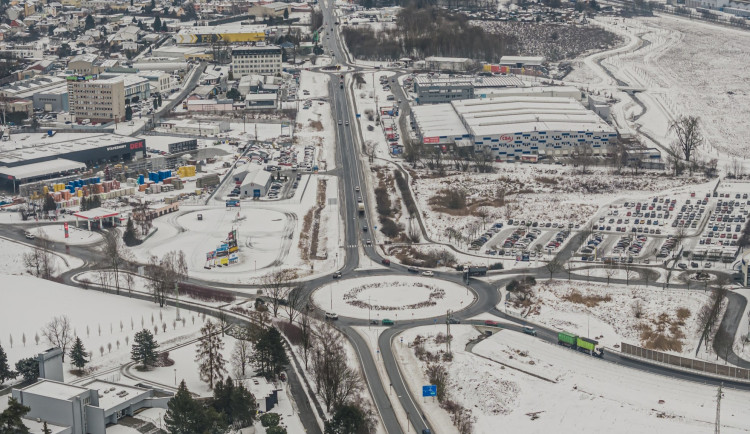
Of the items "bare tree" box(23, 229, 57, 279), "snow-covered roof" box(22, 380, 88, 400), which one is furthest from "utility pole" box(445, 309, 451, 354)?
"bare tree" box(23, 229, 57, 279)

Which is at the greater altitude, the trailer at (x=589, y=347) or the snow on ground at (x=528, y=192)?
the snow on ground at (x=528, y=192)

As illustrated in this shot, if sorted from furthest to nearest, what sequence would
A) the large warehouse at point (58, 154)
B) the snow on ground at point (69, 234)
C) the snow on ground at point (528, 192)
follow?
1. the large warehouse at point (58, 154)
2. the snow on ground at point (528, 192)
3. the snow on ground at point (69, 234)

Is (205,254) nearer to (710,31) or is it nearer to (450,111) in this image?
(450,111)

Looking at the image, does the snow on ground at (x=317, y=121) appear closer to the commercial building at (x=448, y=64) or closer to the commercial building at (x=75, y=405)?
the commercial building at (x=448, y=64)

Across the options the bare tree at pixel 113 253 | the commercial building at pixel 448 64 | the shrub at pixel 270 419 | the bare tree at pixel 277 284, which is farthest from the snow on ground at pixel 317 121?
the shrub at pixel 270 419

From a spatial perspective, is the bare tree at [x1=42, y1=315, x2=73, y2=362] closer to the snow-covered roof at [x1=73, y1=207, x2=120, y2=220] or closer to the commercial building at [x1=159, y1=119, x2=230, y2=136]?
the snow-covered roof at [x1=73, y1=207, x2=120, y2=220]

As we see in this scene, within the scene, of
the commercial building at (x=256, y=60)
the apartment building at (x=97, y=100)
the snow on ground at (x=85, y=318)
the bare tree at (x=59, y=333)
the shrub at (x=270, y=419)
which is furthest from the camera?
the commercial building at (x=256, y=60)

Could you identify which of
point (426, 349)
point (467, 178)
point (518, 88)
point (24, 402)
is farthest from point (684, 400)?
point (518, 88)

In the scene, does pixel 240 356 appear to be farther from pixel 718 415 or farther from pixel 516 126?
pixel 516 126
